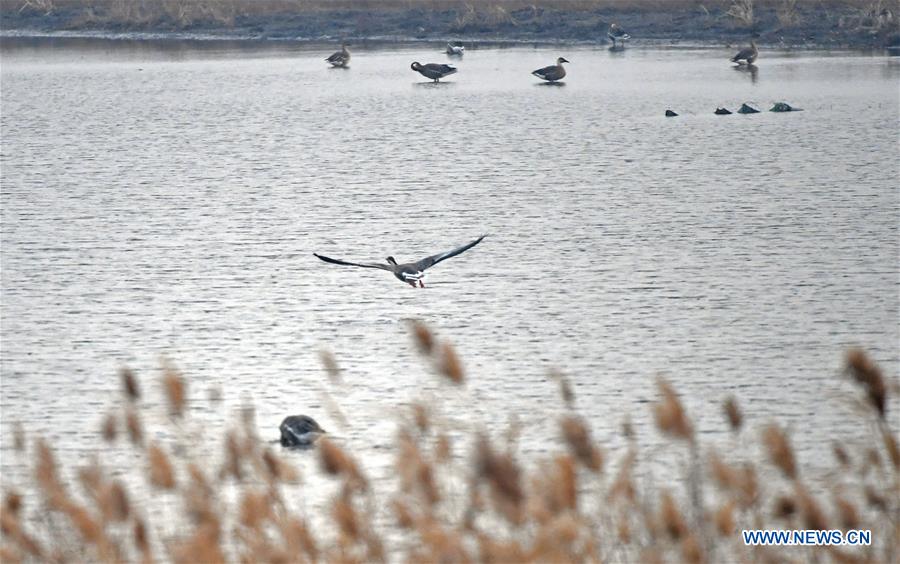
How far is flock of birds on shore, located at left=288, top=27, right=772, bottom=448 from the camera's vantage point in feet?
41.0

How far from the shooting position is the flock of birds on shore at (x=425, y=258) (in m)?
12.5

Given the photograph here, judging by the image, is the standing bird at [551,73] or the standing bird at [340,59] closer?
the standing bird at [551,73]

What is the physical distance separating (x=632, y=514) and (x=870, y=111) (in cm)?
3256

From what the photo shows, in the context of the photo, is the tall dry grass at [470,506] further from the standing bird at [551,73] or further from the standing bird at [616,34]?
the standing bird at [616,34]

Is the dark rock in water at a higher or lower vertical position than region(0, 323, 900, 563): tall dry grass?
lower

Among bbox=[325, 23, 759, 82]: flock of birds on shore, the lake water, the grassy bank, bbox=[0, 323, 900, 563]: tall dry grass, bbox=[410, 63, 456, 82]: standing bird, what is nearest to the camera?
bbox=[0, 323, 900, 563]: tall dry grass

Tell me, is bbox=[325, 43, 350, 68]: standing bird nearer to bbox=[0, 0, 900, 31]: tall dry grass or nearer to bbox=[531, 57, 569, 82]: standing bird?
bbox=[531, 57, 569, 82]: standing bird

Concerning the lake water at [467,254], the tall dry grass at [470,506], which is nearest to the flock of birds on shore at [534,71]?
the lake water at [467,254]

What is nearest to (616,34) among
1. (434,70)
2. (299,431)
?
(434,70)

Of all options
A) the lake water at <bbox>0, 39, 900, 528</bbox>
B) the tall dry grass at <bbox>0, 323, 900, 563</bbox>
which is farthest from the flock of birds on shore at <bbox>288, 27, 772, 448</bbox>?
the tall dry grass at <bbox>0, 323, 900, 563</bbox>

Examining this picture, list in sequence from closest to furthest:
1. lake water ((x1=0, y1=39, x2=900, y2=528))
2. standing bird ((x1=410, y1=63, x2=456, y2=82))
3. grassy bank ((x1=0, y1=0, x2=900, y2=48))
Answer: lake water ((x1=0, y1=39, x2=900, y2=528)) < standing bird ((x1=410, y1=63, x2=456, y2=82)) < grassy bank ((x1=0, y1=0, x2=900, y2=48))

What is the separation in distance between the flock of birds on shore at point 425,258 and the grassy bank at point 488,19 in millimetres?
3221

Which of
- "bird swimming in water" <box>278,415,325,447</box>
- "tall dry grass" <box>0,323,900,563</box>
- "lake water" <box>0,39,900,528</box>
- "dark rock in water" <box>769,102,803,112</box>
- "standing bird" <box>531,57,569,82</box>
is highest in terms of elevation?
"tall dry grass" <box>0,323,900,563</box>

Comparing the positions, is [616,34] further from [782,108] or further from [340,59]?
[782,108]
